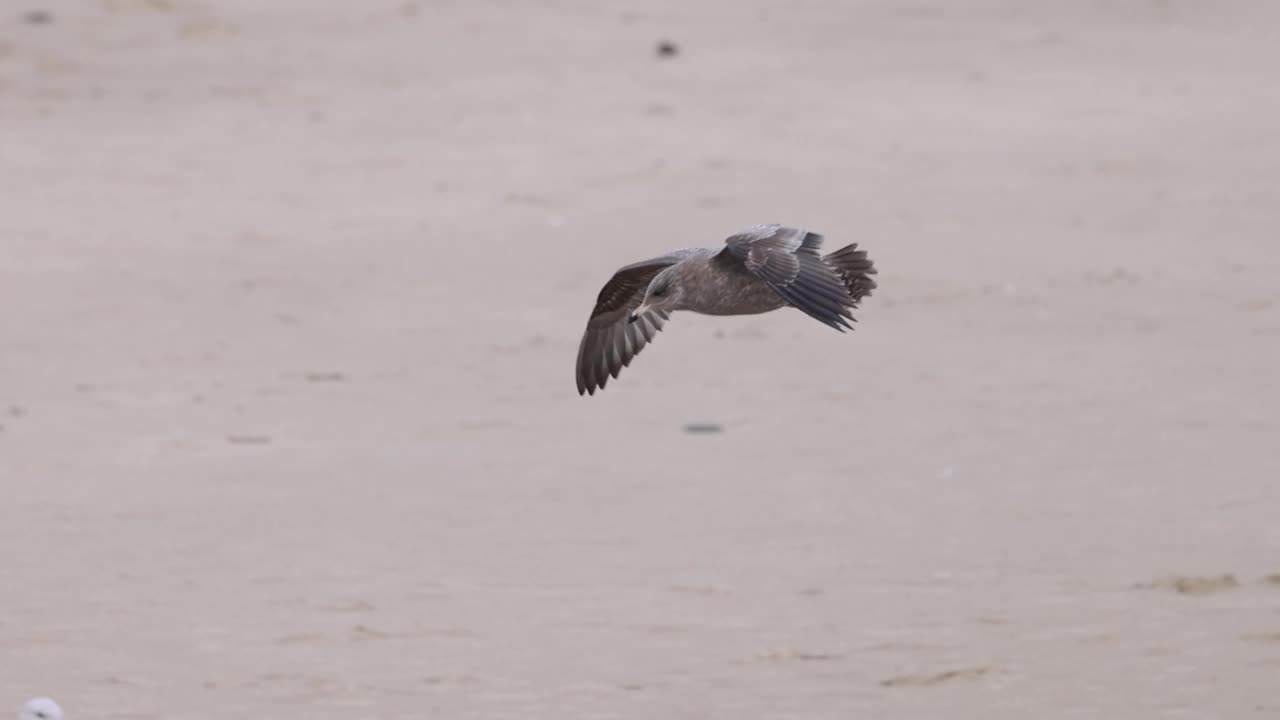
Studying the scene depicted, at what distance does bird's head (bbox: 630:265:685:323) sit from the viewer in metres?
6.33

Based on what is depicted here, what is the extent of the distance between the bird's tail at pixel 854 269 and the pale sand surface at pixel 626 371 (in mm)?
1059

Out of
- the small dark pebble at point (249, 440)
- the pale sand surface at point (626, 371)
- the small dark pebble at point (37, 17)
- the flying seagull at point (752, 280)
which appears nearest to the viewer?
the flying seagull at point (752, 280)

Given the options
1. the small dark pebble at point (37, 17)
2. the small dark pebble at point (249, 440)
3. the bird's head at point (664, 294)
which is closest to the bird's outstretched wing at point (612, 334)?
the bird's head at point (664, 294)

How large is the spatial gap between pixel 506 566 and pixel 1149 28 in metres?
9.41

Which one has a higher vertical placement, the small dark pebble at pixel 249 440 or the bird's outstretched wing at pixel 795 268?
the bird's outstretched wing at pixel 795 268

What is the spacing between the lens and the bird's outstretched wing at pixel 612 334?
271 inches

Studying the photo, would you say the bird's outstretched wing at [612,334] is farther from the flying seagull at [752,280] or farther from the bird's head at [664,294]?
the bird's head at [664,294]

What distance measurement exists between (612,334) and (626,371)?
264 cm

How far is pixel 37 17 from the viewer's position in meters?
15.1

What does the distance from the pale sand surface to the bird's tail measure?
3.47ft

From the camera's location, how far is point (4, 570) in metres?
7.49

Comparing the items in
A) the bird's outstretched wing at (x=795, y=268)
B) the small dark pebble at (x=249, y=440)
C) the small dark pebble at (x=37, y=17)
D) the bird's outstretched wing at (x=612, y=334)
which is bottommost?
the small dark pebble at (x=37, y=17)

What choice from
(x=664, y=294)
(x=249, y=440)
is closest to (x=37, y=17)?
(x=249, y=440)

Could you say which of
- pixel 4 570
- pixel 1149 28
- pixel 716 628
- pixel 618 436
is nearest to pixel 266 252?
pixel 618 436
